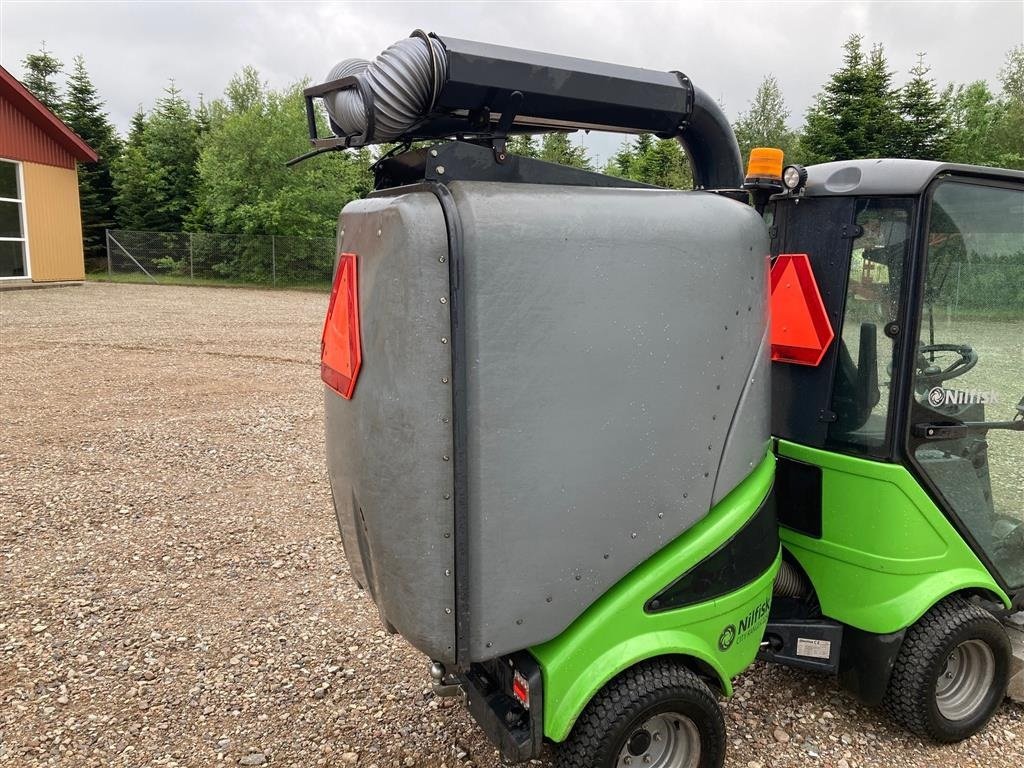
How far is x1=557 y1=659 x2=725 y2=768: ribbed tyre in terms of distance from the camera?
2.16 m

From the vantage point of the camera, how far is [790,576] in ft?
9.70

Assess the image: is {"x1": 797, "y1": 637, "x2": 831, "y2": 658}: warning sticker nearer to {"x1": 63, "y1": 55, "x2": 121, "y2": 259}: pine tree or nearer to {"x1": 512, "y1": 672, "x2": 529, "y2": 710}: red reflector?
{"x1": 512, "y1": 672, "x2": 529, "y2": 710}: red reflector

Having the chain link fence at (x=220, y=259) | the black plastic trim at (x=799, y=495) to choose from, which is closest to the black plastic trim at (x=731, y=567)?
the black plastic trim at (x=799, y=495)

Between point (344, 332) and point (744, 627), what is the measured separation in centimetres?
161

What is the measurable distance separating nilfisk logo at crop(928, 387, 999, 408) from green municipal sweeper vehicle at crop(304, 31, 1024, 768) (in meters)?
0.01

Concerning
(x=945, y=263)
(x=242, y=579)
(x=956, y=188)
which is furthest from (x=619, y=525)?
(x=242, y=579)

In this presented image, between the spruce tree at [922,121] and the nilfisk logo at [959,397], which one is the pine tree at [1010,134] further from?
the nilfisk logo at [959,397]

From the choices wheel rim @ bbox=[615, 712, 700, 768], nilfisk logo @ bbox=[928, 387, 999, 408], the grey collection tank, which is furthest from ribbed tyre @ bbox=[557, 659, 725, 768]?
nilfisk logo @ bbox=[928, 387, 999, 408]

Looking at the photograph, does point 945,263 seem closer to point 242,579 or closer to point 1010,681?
point 1010,681

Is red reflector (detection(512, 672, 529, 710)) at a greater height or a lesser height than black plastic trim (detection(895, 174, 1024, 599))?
lesser

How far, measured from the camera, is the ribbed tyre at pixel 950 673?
2691mm

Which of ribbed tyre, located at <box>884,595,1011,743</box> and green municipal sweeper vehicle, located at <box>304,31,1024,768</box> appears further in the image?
ribbed tyre, located at <box>884,595,1011,743</box>

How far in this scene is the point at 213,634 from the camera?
3.60 metres

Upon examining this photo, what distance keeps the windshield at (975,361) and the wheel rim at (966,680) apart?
0.33 meters
